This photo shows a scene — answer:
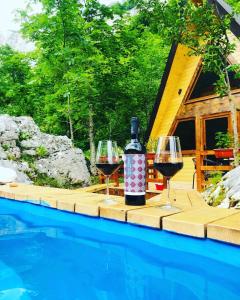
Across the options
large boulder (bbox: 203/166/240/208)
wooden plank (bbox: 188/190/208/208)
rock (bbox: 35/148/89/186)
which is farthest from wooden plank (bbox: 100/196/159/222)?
rock (bbox: 35/148/89/186)

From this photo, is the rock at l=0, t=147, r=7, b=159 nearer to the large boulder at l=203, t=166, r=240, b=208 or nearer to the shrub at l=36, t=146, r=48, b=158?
the shrub at l=36, t=146, r=48, b=158

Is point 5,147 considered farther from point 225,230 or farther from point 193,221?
point 225,230

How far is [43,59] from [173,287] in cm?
1167

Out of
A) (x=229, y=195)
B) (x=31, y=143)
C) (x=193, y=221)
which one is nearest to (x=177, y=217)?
(x=193, y=221)

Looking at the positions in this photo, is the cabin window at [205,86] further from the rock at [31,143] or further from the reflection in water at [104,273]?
the reflection in water at [104,273]

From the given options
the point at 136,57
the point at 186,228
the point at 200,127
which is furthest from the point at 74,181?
the point at 136,57

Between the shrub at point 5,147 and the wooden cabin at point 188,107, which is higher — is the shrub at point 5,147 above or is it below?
below

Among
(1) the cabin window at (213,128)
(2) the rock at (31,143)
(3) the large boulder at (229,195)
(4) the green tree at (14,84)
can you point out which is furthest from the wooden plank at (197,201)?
(4) the green tree at (14,84)

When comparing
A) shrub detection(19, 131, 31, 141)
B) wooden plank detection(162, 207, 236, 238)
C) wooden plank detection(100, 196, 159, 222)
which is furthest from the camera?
shrub detection(19, 131, 31, 141)

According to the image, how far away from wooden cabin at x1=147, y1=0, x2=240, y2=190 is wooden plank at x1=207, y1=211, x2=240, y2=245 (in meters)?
9.74

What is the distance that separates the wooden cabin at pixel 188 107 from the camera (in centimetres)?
1112

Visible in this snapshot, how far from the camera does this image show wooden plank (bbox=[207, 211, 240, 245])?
1.11 meters

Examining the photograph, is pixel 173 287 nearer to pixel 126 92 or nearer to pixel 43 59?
pixel 43 59

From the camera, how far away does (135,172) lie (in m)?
1.63
